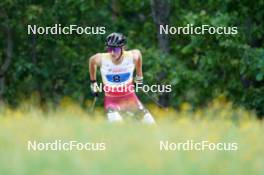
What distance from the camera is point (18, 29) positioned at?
22656 millimetres

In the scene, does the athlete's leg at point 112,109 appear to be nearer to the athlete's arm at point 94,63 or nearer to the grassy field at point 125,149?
the athlete's arm at point 94,63

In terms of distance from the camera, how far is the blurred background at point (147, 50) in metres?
19.0

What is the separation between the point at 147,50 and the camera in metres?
21.7

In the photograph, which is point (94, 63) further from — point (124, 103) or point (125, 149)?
point (125, 149)

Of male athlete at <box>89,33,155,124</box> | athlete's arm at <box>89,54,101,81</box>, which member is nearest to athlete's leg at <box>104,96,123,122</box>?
male athlete at <box>89,33,155,124</box>

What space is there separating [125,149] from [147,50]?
1465 cm

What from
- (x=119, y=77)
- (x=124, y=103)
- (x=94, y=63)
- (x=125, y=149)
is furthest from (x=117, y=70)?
(x=125, y=149)

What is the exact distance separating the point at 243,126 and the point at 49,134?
231cm

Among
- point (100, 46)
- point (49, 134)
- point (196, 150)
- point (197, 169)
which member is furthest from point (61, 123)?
point (100, 46)

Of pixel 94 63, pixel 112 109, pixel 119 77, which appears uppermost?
pixel 94 63

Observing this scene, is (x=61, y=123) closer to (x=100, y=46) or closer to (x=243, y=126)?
(x=243, y=126)

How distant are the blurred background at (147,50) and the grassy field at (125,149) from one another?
895cm

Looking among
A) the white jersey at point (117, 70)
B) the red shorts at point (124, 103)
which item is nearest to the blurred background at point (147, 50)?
the white jersey at point (117, 70)

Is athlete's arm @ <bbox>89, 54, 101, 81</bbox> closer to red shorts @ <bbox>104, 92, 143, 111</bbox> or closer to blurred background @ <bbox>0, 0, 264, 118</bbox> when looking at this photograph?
red shorts @ <bbox>104, 92, 143, 111</bbox>
